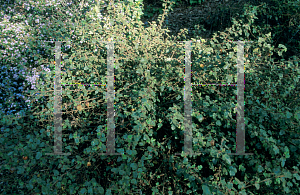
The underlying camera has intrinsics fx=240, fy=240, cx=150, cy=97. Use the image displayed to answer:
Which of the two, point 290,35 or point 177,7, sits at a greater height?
point 177,7

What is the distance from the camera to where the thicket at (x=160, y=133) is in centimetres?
164

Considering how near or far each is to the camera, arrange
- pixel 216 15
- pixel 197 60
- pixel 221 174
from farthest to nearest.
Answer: pixel 216 15 → pixel 197 60 → pixel 221 174

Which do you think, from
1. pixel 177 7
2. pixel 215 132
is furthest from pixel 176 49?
pixel 177 7

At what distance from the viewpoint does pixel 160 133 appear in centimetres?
214

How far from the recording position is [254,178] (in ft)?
5.46

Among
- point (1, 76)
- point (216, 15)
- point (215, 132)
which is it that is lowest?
point (215, 132)

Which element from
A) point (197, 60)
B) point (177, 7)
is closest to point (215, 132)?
point (197, 60)

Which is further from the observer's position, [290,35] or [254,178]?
[290,35]

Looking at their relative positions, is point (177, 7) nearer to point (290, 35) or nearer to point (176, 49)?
point (290, 35)

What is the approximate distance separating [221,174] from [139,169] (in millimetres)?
597

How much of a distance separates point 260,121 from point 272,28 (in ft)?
8.06

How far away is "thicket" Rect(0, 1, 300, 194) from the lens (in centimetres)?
164

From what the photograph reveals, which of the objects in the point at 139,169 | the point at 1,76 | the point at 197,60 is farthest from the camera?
the point at 1,76

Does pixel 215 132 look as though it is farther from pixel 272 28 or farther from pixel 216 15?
pixel 216 15
